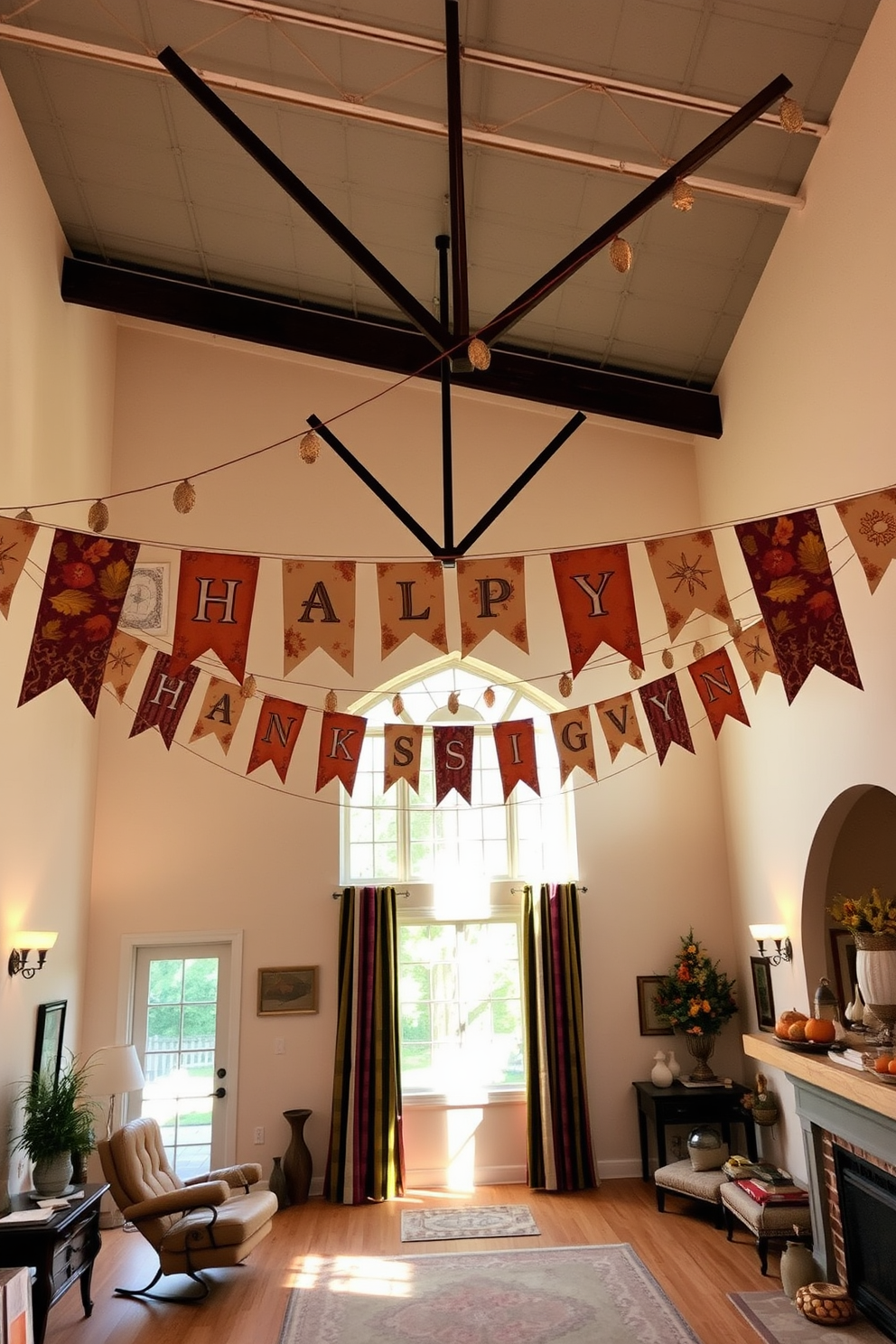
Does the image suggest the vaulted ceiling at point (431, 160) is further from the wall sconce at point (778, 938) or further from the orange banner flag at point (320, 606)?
the wall sconce at point (778, 938)

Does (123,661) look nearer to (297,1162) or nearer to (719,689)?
(719,689)

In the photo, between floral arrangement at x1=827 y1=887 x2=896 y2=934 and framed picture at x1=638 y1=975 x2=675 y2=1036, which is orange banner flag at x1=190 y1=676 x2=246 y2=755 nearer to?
floral arrangement at x1=827 y1=887 x2=896 y2=934

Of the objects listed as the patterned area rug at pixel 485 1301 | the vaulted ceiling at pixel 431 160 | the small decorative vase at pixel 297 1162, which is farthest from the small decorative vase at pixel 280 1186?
the vaulted ceiling at pixel 431 160

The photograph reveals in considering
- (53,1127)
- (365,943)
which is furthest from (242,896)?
(53,1127)

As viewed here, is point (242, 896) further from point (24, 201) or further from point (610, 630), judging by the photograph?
point (24, 201)

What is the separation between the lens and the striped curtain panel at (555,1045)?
754 cm

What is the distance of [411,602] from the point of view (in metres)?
4.73

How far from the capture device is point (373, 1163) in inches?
293

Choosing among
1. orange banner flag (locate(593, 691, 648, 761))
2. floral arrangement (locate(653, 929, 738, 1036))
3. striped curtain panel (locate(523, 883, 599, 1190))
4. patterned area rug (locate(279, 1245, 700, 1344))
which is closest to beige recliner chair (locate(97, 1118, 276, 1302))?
patterned area rug (locate(279, 1245, 700, 1344))

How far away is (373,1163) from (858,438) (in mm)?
6201

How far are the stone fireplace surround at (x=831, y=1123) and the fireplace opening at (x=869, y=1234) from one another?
44mm

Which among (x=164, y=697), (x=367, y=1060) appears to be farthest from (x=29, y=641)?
(x=367, y=1060)

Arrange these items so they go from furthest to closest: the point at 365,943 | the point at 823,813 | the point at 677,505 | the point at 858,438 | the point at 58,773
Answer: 1. the point at 677,505
2. the point at 365,943
3. the point at 58,773
4. the point at 823,813
5. the point at 858,438

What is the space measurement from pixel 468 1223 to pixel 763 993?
275 centimetres
